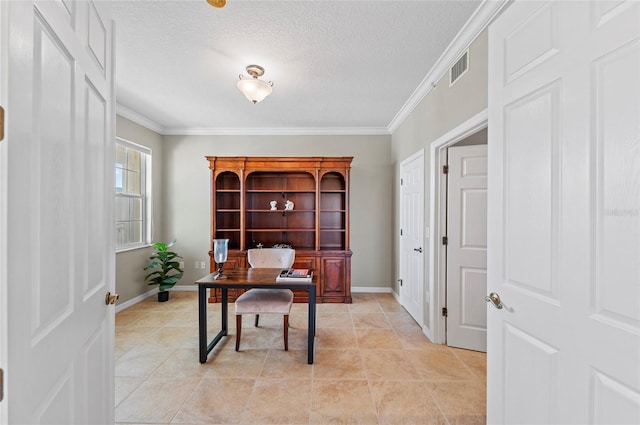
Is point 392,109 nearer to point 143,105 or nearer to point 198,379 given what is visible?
point 143,105

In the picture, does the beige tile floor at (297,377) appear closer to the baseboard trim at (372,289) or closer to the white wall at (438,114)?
the white wall at (438,114)

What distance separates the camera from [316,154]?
4555 mm

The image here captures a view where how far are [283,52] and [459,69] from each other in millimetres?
1507

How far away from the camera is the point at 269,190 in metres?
4.44

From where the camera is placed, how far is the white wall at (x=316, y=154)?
15.0 ft

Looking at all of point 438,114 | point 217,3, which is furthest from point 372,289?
point 217,3

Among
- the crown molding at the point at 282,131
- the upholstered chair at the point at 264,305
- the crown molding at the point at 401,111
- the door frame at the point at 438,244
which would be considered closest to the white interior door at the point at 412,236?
the door frame at the point at 438,244

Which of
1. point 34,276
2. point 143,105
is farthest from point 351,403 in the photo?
point 143,105

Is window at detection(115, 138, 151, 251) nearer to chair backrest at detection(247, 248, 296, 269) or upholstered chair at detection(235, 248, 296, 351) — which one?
chair backrest at detection(247, 248, 296, 269)

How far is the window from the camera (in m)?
3.88

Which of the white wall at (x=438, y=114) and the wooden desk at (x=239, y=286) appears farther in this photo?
the wooden desk at (x=239, y=286)

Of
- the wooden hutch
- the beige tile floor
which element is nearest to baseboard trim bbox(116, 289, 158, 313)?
the beige tile floor
